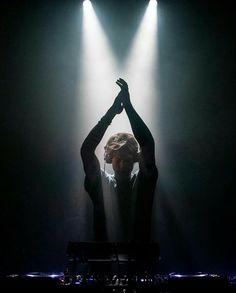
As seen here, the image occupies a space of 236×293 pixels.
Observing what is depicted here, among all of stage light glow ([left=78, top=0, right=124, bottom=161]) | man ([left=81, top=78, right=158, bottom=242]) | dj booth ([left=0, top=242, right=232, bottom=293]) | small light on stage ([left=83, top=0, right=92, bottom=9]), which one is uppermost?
small light on stage ([left=83, top=0, right=92, bottom=9])

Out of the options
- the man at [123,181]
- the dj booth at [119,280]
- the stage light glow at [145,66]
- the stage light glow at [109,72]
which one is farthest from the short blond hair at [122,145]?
the dj booth at [119,280]

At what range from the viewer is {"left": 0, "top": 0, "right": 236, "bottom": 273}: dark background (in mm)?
3182

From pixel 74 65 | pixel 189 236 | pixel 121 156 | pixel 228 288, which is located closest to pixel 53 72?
pixel 74 65

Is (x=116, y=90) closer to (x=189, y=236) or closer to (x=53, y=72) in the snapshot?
(x=53, y=72)

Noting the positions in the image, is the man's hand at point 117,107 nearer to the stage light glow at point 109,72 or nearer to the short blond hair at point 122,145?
the short blond hair at point 122,145

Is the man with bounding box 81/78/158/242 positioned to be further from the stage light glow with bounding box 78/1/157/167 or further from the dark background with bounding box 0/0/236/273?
the stage light glow with bounding box 78/1/157/167

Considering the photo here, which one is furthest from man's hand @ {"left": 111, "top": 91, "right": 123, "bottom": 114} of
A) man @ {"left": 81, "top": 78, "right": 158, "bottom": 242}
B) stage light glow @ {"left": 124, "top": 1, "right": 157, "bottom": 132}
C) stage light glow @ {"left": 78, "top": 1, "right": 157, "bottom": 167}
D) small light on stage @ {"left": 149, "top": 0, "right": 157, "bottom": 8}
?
small light on stage @ {"left": 149, "top": 0, "right": 157, "bottom": 8}

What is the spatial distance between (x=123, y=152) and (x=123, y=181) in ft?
0.79

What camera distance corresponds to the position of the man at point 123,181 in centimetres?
281

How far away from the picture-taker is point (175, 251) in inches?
124

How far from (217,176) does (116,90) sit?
132cm

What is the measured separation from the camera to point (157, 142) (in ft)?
11.4

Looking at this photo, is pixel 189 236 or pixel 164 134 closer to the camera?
pixel 189 236

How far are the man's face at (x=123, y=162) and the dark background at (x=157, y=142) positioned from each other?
460 mm
